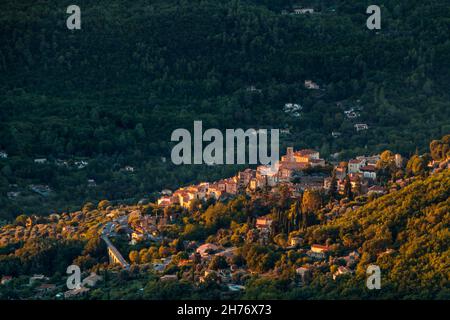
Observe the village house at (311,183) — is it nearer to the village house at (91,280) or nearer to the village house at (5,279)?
the village house at (91,280)

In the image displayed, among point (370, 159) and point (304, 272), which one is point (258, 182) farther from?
point (304, 272)

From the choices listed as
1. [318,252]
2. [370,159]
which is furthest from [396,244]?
[370,159]

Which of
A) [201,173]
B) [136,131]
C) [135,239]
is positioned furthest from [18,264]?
[136,131]

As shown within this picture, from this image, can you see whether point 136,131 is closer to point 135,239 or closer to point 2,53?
point 2,53

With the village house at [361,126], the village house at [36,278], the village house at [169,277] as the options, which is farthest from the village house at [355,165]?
the village house at [361,126]

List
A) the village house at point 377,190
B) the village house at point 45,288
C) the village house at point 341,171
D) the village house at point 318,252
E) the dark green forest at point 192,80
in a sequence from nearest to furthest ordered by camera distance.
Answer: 1. the village house at point 318,252
2. the village house at point 45,288
3. the village house at point 377,190
4. the village house at point 341,171
5. the dark green forest at point 192,80

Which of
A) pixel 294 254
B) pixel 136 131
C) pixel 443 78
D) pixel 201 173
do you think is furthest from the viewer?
pixel 443 78
